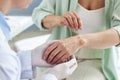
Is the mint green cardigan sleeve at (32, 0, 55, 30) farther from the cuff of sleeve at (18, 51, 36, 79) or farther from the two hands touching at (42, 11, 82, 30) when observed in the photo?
the cuff of sleeve at (18, 51, 36, 79)

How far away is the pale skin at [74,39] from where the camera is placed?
127cm

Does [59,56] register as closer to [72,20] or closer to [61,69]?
[61,69]

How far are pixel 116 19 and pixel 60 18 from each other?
0.31 metres

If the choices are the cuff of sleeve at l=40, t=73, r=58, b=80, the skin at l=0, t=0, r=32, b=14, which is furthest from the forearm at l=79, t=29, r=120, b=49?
the skin at l=0, t=0, r=32, b=14

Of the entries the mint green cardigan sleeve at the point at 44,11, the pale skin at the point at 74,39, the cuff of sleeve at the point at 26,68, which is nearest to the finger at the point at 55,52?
the pale skin at the point at 74,39

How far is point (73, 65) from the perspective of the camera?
1242 mm

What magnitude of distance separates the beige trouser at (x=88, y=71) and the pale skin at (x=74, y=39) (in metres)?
0.14

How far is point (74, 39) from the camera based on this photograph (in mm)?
1327

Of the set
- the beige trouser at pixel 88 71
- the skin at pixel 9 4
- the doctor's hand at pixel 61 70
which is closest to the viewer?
the skin at pixel 9 4

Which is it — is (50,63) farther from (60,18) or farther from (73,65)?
(60,18)

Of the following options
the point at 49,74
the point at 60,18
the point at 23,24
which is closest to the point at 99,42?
the point at 60,18

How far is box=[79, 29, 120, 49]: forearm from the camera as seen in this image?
1.38 metres

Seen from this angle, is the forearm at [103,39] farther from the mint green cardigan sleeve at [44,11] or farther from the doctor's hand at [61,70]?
the mint green cardigan sleeve at [44,11]

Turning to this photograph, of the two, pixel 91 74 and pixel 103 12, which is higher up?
pixel 103 12
